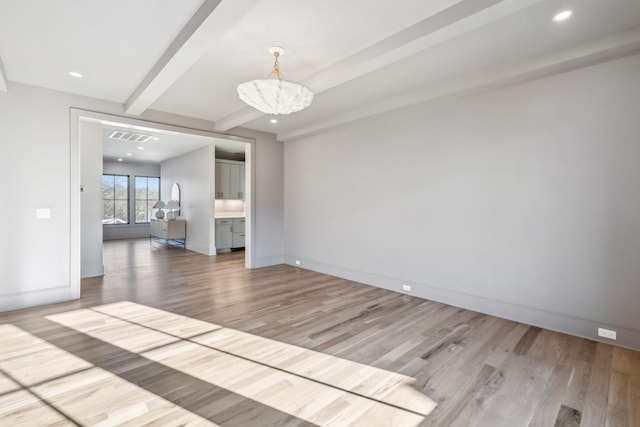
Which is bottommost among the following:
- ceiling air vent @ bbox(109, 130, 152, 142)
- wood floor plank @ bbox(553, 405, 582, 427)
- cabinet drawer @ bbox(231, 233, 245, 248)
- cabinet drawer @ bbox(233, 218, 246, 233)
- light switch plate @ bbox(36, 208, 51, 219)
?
wood floor plank @ bbox(553, 405, 582, 427)

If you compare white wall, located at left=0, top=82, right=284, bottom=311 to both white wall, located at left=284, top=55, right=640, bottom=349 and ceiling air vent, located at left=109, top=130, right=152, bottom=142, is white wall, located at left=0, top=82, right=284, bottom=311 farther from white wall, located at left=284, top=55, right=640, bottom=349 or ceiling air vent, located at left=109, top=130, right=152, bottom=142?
white wall, located at left=284, top=55, right=640, bottom=349

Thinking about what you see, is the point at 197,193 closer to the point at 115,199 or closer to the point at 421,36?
the point at 115,199

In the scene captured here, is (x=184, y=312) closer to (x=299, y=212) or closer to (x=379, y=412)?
(x=379, y=412)

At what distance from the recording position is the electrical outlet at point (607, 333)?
289 cm

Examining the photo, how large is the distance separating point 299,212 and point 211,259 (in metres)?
2.62

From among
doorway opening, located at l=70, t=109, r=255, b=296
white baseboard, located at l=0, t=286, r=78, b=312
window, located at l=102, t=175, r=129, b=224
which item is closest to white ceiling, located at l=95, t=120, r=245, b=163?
doorway opening, located at l=70, t=109, r=255, b=296

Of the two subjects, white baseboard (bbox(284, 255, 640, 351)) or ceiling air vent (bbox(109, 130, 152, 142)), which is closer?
white baseboard (bbox(284, 255, 640, 351))

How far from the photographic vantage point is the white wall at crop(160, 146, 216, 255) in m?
7.86

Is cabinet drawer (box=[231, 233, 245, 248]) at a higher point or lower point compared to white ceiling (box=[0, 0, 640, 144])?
lower

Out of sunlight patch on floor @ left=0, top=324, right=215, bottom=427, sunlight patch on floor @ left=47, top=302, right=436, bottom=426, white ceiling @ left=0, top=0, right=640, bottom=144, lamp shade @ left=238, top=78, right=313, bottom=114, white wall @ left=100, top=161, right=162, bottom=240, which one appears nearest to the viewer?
sunlight patch on floor @ left=0, top=324, right=215, bottom=427

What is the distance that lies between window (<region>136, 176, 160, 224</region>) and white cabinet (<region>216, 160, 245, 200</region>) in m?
4.42

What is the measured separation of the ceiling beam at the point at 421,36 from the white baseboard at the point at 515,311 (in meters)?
2.96

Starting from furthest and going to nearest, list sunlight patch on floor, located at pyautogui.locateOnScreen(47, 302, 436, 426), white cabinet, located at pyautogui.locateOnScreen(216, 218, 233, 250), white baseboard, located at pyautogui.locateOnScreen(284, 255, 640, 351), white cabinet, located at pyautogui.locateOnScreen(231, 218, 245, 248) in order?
white cabinet, located at pyautogui.locateOnScreen(231, 218, 245, 248)
white cabinet, located at pyautogui.locateOnScreen(216, 218, 233, 250)
white baseboard, located at pyautogui.locateOnScreen(284, 255, 640, 351)
sunlight patch on floor, located at pyautogui.locateOnScreen(47, 302, 436, 426)

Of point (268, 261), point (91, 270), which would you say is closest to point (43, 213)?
point (91, 270)
